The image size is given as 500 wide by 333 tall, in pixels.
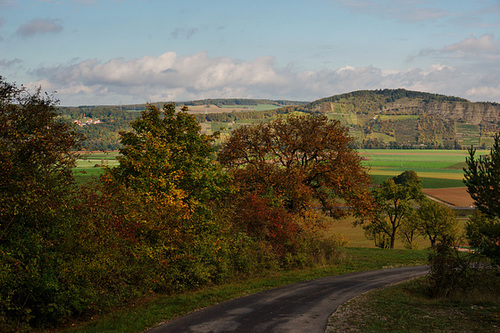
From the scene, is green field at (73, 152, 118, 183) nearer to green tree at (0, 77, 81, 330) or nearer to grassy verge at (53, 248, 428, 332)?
green tree at (0, 77, 81, 330)

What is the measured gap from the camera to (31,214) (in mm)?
16766

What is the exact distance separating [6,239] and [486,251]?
75.7ft

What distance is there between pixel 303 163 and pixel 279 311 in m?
24.8

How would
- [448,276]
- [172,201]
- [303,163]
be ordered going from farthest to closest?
[303,163] < [448,276] < [172,201]

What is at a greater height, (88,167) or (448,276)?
(448,276)

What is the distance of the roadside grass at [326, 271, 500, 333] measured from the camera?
17141 mm

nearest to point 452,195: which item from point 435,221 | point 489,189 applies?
point 435,221

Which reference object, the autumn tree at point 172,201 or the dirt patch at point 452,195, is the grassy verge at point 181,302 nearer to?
the autumn tree at point 172,201

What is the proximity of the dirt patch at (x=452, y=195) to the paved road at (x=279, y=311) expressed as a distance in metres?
102

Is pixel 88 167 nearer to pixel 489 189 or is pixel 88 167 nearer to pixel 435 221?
pixel 435 221

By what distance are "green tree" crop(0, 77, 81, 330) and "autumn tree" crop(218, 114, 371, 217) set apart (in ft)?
64.3

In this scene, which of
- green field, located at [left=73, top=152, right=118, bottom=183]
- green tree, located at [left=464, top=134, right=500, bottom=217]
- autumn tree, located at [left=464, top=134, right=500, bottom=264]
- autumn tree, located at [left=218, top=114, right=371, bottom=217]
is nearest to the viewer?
green field, located at [left=73, top=152, right=118, bottom=183]

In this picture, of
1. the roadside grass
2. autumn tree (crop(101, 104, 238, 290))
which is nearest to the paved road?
the roadside grass

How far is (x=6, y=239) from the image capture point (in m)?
17.4
